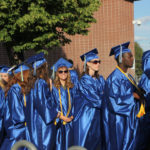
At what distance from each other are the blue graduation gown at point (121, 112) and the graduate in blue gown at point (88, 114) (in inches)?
24.8

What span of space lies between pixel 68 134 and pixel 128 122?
1.18 meters

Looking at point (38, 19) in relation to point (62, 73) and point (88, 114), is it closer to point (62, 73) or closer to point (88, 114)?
point (62, 73)

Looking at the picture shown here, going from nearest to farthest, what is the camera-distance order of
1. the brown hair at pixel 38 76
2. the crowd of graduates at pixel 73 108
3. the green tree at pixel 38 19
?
the crowd of graduates at pixel 73 108
the brown hair at pixel 38 76
the green tree at pixel 38 19

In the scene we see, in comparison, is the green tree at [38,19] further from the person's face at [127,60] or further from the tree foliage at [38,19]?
the person's face at [127,60]

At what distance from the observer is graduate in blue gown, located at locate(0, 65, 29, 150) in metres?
4.33

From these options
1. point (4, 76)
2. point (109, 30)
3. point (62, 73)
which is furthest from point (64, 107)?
point (109, 30)

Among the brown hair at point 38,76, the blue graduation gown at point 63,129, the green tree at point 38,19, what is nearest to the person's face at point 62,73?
the blue graduation gown at point 63,129

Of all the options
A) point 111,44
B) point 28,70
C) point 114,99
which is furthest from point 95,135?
point 111,44

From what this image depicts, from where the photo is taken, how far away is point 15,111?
4324mm

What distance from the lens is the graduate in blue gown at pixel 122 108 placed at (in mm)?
4059

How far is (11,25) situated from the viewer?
33.6 ft

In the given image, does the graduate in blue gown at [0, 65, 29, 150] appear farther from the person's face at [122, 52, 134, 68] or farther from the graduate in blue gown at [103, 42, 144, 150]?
the person's face at [122, 52, 134, 68]

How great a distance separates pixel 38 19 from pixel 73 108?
5.68m

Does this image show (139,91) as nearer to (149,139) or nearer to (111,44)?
(149,139)
